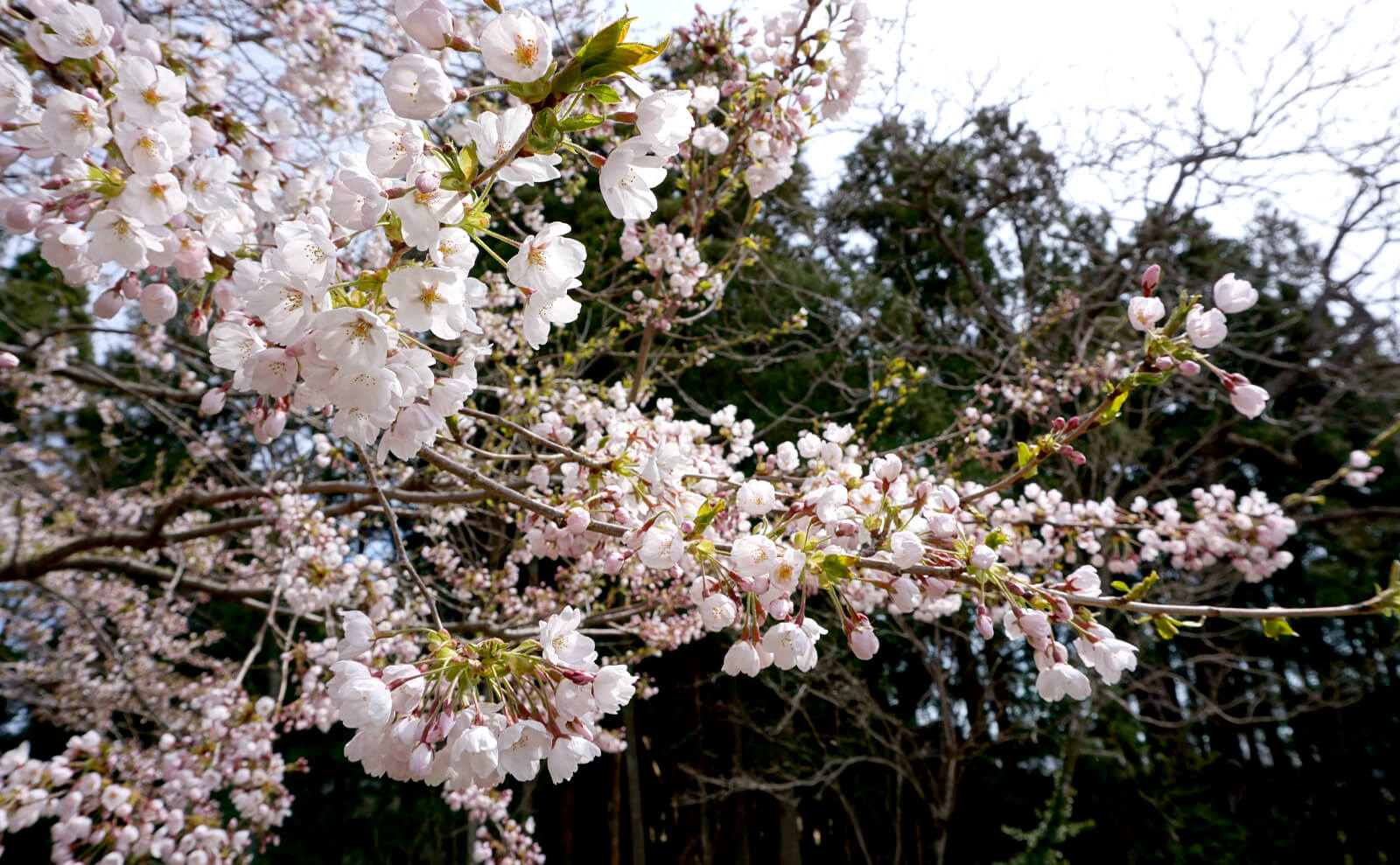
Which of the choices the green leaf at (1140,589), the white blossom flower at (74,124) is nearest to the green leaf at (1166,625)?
the green leaf at (1140,589)

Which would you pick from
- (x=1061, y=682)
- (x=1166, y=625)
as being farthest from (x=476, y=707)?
(x=1166, y=625)

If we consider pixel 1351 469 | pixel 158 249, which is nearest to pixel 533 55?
pixel 158 249

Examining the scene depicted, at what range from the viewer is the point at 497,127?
0.66 m

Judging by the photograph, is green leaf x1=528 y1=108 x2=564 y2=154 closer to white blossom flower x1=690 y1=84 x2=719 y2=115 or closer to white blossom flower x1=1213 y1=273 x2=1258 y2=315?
white blossom flower x1=1213 y1=273 x2=1258 y2=315

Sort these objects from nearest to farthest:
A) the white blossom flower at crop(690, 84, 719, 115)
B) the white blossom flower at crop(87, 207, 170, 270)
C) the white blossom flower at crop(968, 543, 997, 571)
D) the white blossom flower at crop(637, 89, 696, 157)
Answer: the white blossom flower at crop(637, 89, 696, 157) → the white blossom flower at crop(968, 543, 997, 571) → the white blossom flower at crop(87, 207, 170, 270) → the white blossom flower at crop(690, 84, 719, 115)

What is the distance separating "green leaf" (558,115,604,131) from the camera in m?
0.62

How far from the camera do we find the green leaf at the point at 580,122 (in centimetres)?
62

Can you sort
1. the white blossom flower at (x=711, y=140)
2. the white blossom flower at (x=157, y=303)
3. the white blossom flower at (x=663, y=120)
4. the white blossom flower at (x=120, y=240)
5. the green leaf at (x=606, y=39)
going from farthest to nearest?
1. the white blossom flower at (x=711, y=140)
2. the white blossom flower at (x=157, y=303)
3. the white blossom flower at (x=120, y=240)
4. the white blossom flower at (x=663, y=120)
5. the green leaf at (x=606, y=39)

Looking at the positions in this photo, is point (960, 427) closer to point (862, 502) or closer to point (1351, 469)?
point (1351, 469)

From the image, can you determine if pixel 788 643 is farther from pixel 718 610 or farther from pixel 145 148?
pixel 145 148

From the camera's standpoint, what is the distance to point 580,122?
0.62 m

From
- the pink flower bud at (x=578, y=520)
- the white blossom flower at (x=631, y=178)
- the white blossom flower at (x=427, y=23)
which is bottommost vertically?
the pink flower bud at (x=578, y=520)

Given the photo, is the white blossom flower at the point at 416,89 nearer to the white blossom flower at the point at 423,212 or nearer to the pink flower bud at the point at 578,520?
the white blossom flower at the point at 423,212

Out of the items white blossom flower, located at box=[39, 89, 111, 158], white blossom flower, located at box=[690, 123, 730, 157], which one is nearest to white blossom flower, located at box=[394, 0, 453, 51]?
white blossom flower, located at box=[39, 89, 111, 158]
